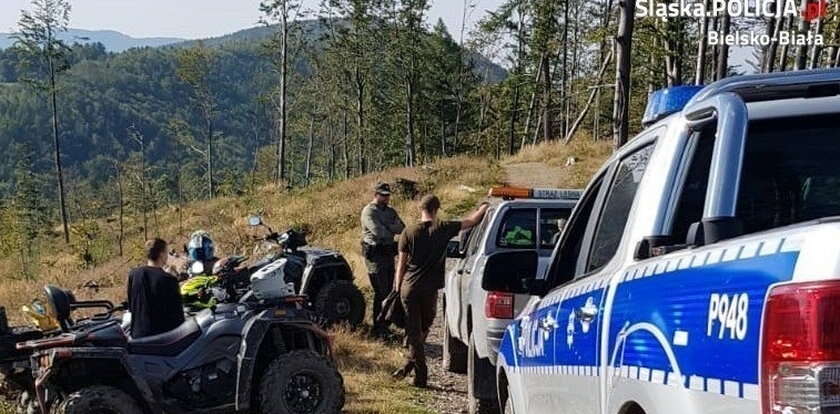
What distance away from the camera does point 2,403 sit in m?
7.83

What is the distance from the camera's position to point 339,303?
11281 millimetres

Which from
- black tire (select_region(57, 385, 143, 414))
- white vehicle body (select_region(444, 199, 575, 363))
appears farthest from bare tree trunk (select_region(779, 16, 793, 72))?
black tire (select_region(57, 385, 143, 414))

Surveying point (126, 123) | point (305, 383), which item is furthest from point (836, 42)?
point (126, 123)

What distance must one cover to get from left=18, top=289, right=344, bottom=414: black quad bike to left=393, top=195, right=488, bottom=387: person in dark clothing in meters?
1.53

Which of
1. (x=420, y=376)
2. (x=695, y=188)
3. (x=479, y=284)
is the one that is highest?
(x=695, y=188)

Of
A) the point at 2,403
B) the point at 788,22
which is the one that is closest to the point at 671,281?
the point at 2,403

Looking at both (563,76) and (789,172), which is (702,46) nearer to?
(789,172)

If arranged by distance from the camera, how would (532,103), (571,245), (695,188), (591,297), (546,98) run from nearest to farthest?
(695,188) → (591,297) → (571,245) → (546,98) → (532,103)

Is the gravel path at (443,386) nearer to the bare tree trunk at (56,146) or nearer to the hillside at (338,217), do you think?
the hillside at (338,217)

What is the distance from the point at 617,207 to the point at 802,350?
1.69 m

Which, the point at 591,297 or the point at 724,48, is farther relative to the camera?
the point at 724,48

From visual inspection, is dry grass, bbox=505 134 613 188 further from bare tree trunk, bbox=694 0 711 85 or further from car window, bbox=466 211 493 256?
car window, bbox=466 211 493 256

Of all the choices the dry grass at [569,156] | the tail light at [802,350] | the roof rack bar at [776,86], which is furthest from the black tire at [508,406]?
the dry grass at [569,156]

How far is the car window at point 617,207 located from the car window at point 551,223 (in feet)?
16.0
